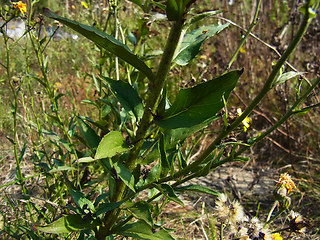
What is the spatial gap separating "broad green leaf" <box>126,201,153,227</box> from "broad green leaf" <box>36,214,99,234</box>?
133 millimetres

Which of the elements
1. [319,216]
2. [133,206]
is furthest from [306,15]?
[319,216]

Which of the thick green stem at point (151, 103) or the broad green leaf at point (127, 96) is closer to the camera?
the thick green stem at point (151, 103)

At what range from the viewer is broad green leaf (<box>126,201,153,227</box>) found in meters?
0.74

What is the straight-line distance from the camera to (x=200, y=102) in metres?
0.67

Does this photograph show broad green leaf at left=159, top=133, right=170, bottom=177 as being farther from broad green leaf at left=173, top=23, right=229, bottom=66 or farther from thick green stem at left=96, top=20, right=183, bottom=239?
broad green leaf at left=173, top=23, right=229, bottom=66

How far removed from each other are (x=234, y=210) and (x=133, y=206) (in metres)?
0.36

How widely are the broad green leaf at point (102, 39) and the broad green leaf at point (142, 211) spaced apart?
1.14 feet

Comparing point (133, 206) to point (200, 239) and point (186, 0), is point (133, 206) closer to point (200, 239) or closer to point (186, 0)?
point (186, 0)

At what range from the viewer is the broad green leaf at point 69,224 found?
29.1 inches

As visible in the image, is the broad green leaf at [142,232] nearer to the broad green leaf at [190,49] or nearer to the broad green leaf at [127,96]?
the broad green leaf at [127,96]

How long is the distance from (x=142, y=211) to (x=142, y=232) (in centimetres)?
10

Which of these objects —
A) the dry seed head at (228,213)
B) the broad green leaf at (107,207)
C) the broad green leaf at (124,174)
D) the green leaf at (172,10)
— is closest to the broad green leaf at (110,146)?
the broad green leaf at (124,174)

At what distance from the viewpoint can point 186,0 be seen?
59 centimetres

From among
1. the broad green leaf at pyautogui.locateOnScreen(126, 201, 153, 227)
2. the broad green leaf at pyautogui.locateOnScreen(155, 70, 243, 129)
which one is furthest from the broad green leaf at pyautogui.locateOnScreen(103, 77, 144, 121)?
the broad green leaf at pyautogui.locateOnScreen(126, 201, 153, 227)
